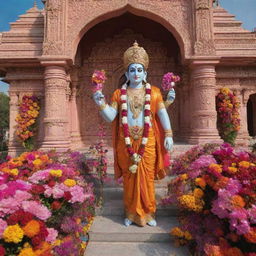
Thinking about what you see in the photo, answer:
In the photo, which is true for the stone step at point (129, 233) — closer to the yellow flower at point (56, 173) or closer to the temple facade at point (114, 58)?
the yellow flower at point (56, 173)

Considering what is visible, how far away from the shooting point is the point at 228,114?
21.3 ft

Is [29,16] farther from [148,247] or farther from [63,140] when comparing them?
[148,247]

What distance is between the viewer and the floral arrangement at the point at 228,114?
6.48 m

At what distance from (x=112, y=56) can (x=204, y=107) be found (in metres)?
4.05

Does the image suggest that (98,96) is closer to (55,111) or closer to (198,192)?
(198,192)

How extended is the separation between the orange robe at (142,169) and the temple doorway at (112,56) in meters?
4.99

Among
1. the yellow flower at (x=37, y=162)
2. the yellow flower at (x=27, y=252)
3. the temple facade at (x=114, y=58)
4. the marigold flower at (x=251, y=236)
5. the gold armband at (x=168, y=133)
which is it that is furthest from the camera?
the temple facade at (x=114, y=58)

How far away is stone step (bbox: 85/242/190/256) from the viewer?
2.44 m

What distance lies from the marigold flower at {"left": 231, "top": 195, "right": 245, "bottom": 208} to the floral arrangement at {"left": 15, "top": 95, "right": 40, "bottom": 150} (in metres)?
6.01

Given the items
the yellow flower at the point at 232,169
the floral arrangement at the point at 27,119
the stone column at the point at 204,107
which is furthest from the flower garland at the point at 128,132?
the floral arrangement at the point at 27,119

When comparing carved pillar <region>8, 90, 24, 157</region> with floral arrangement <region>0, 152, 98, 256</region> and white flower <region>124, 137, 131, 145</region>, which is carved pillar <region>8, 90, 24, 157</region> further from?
white flower <region>124, 137, 131, 145</region>

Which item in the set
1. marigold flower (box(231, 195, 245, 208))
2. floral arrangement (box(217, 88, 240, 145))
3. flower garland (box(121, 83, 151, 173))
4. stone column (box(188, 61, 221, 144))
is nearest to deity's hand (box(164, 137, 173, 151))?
flower garland (box(121, 83, 151, 173))

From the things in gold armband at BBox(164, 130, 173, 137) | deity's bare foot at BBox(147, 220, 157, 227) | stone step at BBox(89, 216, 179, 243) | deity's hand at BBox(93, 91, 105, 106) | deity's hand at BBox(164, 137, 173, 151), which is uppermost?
deity's hand at BBox(93, 91, 105, 106)

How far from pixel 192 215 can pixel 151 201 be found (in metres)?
0.53
